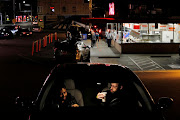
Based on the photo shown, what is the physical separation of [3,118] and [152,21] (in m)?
20.4

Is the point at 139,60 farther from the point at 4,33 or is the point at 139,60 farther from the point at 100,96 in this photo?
the point at 4,33

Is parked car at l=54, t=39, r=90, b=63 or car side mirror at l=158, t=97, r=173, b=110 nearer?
car side mirror at l=158, t=97, r=173, b=110

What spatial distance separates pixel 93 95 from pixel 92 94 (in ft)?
0.07

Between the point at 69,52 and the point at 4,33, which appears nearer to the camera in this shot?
the point at 69,52

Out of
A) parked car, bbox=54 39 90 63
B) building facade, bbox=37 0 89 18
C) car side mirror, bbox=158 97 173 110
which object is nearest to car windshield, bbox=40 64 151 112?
car side mirror, bbox=158 97 173 110

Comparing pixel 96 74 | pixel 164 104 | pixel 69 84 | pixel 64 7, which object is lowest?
pixel 164 104

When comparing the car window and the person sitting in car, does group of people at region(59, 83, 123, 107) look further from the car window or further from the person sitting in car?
the car window

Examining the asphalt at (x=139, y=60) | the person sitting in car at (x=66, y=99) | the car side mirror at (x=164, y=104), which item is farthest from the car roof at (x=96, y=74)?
the asphalt at (x=139, y=60)

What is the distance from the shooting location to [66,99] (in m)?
5.46

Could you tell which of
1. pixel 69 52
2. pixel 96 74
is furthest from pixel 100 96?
pixel 69 52

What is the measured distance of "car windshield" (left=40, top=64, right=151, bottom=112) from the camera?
4953 millimetres

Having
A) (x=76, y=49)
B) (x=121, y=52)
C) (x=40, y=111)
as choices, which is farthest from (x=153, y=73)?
(x=40, y=111)

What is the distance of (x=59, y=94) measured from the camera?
5305 mm

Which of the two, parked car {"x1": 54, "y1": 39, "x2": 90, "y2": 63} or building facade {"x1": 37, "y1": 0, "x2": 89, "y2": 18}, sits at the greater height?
building facade {"x1": 37, "y1": 0, "x2": 89, "y2": 18}
